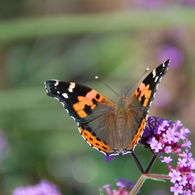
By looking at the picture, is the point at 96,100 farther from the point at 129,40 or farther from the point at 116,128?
the point at 129,40

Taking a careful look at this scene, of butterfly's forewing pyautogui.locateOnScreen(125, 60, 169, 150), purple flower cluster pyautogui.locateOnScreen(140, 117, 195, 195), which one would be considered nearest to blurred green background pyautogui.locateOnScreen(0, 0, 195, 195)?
butterfly's forewing pyautogui.locateOnScreen(125, 60, 169, 150)

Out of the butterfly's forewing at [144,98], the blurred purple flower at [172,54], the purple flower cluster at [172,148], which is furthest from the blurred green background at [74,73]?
the purple flower cluster at [172,148]

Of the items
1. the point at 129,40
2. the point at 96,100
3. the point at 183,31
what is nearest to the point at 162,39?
the point at 183,31

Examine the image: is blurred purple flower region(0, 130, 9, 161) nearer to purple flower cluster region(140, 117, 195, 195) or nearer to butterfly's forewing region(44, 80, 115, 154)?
butterfly's forewing region(44, 80, 115, 154)

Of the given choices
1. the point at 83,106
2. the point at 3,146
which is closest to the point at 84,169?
the point at 3,146

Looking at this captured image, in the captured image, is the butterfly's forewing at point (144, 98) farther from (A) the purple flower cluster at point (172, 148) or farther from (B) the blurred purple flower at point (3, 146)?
(B) the blurred purple flower at point (3, 146)
